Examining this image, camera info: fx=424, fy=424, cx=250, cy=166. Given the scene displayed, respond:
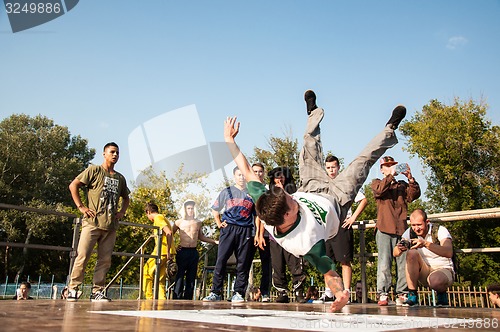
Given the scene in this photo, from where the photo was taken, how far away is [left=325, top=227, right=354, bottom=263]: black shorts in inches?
189

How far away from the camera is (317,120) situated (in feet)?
14.0

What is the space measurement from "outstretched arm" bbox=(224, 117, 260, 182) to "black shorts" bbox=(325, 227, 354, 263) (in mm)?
2173

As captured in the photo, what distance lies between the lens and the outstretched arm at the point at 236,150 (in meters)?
2.94

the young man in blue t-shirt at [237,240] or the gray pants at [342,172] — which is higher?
the gray pants at [342,172]

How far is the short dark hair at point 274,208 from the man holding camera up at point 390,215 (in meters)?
2.45

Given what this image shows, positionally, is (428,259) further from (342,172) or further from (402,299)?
(342,172)

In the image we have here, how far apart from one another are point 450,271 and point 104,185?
358 cm

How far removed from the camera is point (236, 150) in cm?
308

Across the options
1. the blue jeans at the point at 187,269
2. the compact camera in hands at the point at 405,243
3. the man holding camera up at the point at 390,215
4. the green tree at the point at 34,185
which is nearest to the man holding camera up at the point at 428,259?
the compact camera in hands at the point at 405,243

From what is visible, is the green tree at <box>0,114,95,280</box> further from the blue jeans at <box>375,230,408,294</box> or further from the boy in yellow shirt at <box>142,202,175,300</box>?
the blue jeans at <box>375,230,408,294</box>

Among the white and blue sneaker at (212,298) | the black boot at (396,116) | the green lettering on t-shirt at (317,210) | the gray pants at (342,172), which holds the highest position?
the black boot at (396,116)

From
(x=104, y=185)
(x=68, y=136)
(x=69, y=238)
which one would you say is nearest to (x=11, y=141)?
(x=68, y=136)

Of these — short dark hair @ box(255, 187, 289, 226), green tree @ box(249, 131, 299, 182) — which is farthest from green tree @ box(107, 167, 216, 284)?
short dark hair @ box(255, 187, 289, 226)

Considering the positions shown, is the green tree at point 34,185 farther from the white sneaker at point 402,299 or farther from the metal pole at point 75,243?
the white sneaker at point 402,299
